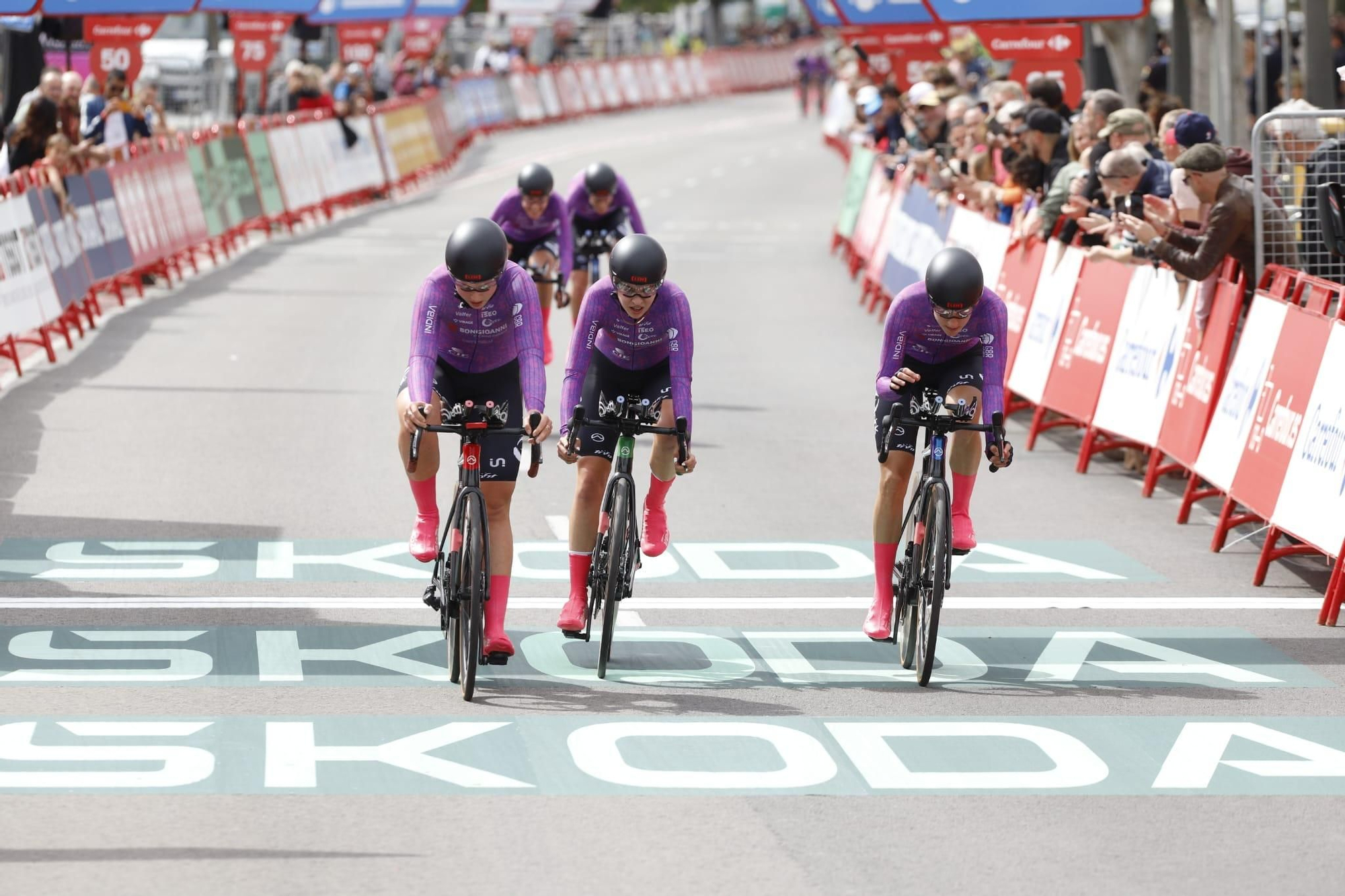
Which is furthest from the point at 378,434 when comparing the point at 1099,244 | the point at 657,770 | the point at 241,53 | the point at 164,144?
the point at 241,53

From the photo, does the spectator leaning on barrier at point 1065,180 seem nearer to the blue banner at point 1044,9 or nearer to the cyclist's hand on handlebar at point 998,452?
the blue banner at point 1044,9

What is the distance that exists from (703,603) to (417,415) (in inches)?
102

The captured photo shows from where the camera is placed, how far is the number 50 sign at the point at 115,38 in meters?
27.9

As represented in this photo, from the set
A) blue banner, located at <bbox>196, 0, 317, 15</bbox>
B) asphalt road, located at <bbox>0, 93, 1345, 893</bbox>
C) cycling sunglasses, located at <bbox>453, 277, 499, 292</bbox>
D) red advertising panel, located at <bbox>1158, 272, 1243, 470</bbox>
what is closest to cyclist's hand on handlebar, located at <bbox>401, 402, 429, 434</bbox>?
cycling sunglasses, located at <bbox>453, 277, 499, 292</bbox>

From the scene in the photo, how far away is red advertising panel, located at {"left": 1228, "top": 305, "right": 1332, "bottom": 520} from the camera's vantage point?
11930mm

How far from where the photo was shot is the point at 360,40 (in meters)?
44.8

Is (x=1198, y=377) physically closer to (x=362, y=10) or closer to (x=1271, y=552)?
(x=1271, y=552)

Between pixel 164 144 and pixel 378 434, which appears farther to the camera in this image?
pixel 164 144

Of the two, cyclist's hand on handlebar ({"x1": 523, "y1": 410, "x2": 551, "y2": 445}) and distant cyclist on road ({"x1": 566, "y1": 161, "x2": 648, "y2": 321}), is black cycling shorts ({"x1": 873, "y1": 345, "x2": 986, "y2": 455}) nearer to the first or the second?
cyclist's hand on handlebar ({"x1": 523, "y1": 410, "x2": 551, "y2": 445})

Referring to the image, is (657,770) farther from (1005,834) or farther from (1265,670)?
(1265,670)

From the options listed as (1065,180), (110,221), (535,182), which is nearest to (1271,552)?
(1065,180)

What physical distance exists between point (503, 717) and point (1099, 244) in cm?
832

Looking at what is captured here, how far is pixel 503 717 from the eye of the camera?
346 inches

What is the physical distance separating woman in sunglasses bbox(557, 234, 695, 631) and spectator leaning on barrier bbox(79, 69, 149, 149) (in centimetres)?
1690
